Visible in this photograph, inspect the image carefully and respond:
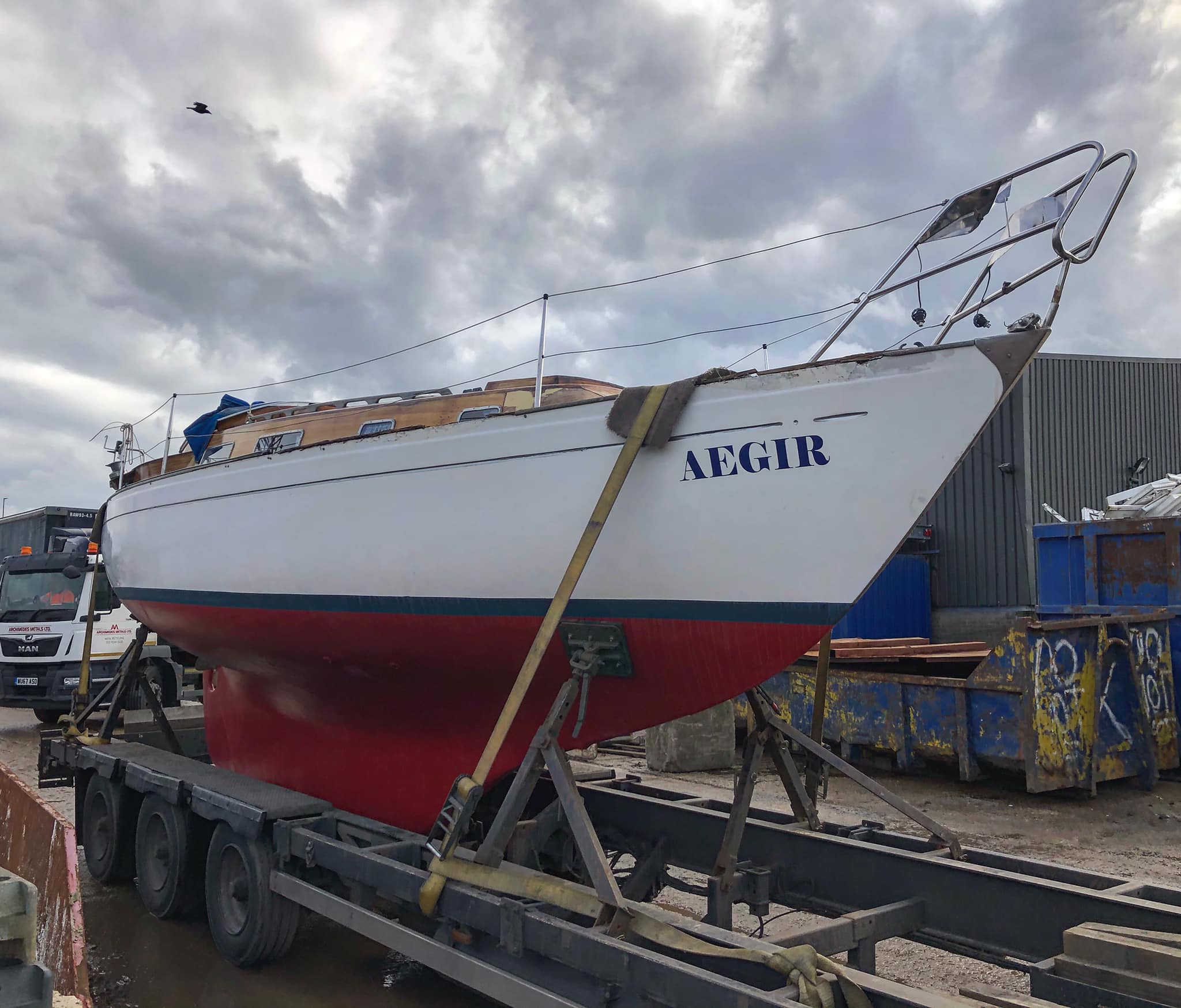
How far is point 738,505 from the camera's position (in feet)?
10.0

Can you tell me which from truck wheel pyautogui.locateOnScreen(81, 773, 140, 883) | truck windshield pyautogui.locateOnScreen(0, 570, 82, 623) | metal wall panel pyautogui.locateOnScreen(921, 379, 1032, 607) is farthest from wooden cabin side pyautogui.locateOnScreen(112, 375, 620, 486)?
metal wall panel pyautogui.locateOnScreen(921, 379, 1032, 607)

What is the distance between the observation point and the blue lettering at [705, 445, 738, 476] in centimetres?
306

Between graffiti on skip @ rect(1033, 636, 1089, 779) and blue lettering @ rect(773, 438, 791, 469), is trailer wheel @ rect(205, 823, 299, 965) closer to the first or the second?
blue lettering @ rect(773, 438, 791, 469)

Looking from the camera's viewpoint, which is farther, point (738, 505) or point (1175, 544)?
point (1175, 544)

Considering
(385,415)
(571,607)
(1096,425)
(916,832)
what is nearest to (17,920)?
(571,607)

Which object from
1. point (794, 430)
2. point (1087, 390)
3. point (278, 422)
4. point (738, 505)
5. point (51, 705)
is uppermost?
point (1087, 390)

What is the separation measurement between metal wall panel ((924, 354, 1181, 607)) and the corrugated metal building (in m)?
0.01

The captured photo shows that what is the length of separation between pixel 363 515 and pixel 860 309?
2.28 meters

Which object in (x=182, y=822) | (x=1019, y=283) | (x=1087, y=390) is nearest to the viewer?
(x=1019, y=283)

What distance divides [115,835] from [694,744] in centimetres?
449

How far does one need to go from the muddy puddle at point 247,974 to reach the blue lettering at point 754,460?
2517 mm

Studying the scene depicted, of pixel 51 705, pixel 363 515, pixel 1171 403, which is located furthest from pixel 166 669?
pixel 1171 403

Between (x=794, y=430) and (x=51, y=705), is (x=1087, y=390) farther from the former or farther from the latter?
(x=51, y=705)

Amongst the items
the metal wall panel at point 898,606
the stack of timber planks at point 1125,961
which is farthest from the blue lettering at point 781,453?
the metal wall panel at point 898,606
